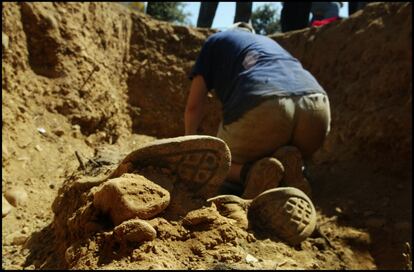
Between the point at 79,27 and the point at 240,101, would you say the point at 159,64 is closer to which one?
the point at 79,27

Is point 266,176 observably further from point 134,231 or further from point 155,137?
point 155,137

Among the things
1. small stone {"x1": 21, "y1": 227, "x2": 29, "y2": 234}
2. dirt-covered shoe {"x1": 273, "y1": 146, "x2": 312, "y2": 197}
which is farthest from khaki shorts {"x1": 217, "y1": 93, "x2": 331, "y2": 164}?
small stone {"x1": 21, "y1": 227, "x2": 29, "y2": 234}

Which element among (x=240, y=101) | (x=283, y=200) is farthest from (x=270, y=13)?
(x=283, y=200)

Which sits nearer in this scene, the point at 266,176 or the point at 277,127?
the point at 266,176

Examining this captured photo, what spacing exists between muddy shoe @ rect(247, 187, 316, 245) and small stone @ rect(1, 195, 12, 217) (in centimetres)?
128

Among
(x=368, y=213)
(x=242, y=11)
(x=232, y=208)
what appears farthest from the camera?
(x=242, y=11)

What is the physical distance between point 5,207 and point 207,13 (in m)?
3.97

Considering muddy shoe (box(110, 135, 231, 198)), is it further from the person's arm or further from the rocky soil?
the person's arm

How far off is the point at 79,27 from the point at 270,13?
8620 mm

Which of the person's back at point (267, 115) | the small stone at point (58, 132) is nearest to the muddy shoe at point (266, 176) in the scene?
the person's back at point (267, 115)

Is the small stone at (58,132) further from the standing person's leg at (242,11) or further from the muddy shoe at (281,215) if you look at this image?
the standing person's leg at (242,11)

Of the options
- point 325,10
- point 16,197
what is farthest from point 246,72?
point 325,10

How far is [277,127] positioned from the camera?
254 cm

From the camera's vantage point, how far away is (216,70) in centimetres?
293
